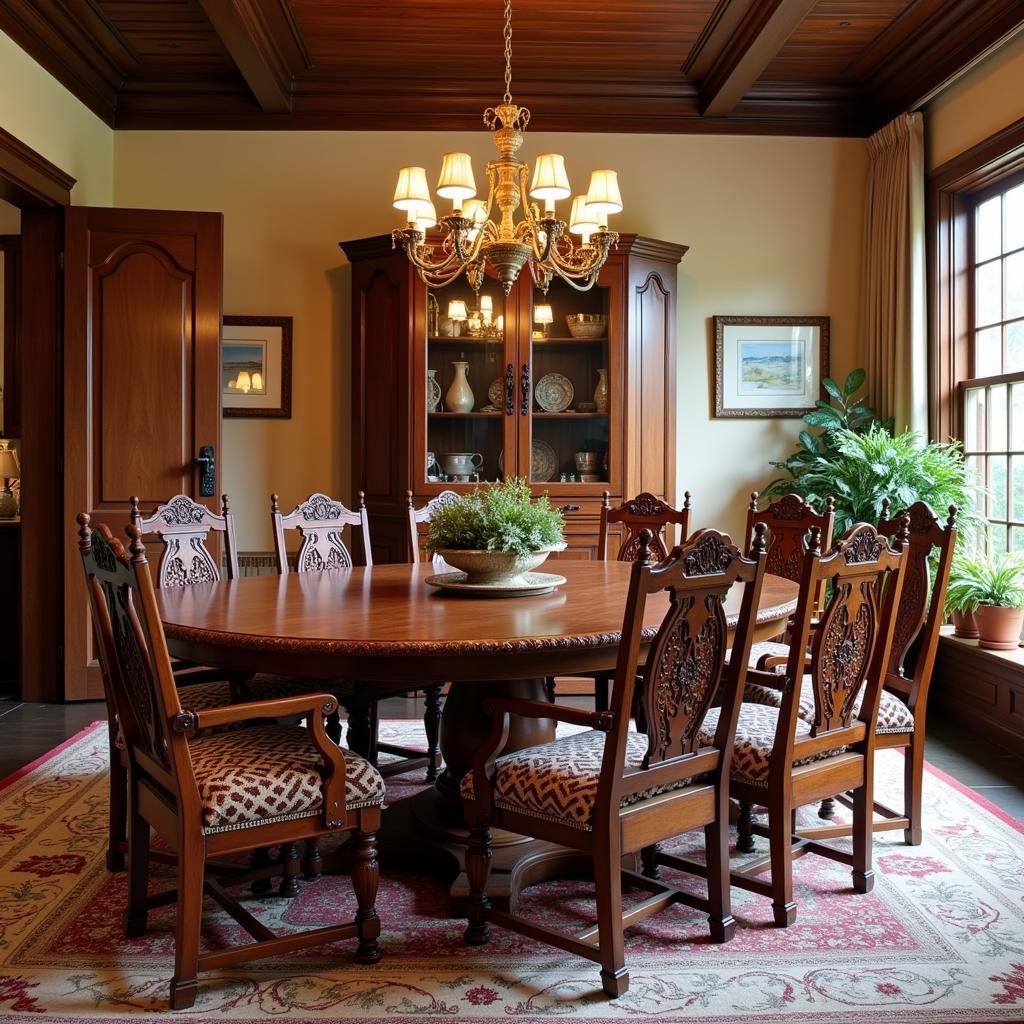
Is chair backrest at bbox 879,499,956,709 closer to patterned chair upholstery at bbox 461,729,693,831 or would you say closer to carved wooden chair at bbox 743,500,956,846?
carved wooden chair at bbox 743,500,956,846

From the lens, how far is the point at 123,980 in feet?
7.66

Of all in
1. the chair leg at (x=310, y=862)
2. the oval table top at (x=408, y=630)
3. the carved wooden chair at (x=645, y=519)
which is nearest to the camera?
the oval table top at (x=408, y=630)

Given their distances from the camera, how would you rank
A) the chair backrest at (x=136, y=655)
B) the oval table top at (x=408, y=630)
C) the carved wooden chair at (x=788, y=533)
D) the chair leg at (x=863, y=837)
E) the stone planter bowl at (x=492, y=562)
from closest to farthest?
the chair backrest at (x=136, y=655), the oval table top at (x=408, y=630), the chair leg at (x=863, y=837), the stone planter bowl at (x=492, y=562), the carved wooden chair at (x=788, y=533)

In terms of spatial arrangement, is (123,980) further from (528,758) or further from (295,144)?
(295,144)

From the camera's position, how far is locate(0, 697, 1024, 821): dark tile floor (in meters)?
3.79

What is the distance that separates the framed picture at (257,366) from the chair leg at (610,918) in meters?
3.92

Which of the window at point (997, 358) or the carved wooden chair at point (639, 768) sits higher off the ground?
the window at point (997, 358)

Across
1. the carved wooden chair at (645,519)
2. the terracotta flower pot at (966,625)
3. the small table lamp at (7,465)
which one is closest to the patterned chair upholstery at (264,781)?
the carved wooden chair at (645,519)

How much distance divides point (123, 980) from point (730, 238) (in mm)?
4666

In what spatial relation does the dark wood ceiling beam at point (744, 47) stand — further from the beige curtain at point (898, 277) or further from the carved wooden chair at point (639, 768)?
the carved wooden chair at point (639, 768)

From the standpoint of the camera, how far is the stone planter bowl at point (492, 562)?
121 inches

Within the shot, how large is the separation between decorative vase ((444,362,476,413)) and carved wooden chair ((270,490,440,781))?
1.15 m

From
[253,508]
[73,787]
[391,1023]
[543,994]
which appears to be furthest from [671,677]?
[253,508]

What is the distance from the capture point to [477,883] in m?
2.49
